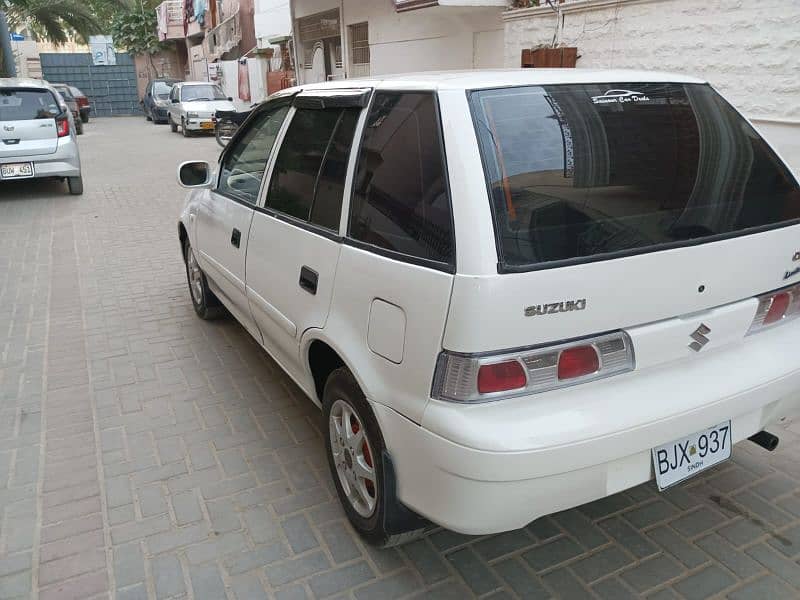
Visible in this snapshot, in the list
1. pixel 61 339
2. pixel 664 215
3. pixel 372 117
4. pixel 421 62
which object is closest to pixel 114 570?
pixel 372 117

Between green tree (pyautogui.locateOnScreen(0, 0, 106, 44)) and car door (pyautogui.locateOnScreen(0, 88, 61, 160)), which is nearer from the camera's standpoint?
car door (pyautogui.locateOnScreen(0, 88, 61, 160))

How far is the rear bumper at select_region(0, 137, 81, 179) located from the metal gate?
27.0 meters

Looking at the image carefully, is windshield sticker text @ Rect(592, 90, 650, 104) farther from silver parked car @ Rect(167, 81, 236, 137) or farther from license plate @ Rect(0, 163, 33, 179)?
silver parked car @ Rect(167, 81, 236, 137)

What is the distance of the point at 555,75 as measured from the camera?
254cm

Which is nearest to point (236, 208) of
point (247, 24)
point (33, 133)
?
point (33, 133)

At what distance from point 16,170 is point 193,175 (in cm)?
711

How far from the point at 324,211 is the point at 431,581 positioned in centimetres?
154

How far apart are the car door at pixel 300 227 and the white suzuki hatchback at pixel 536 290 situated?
0.02 meters

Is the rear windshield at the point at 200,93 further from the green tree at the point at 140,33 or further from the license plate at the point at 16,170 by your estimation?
the green tree at the point at 140,33

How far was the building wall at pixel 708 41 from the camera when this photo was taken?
589 centimetres

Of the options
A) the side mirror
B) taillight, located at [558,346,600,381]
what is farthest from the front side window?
taillight, located at [558,346,600,381]

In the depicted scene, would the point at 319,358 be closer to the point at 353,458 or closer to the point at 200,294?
the point at 353,458

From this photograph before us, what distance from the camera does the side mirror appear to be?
438 centimetres

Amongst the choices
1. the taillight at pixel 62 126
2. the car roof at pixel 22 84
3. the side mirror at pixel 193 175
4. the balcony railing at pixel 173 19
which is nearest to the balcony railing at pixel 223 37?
the balcony railing at pixel 173 19
